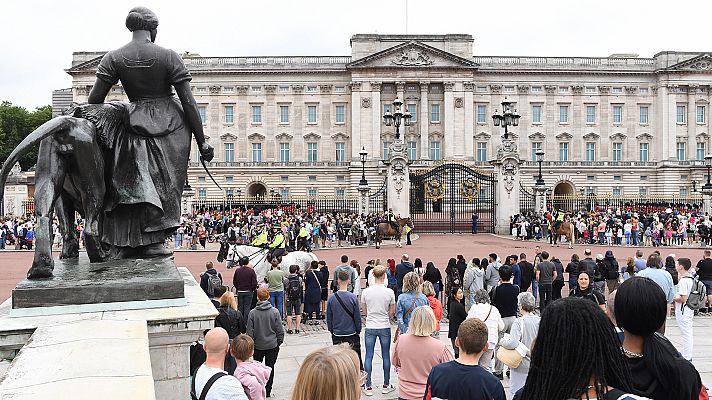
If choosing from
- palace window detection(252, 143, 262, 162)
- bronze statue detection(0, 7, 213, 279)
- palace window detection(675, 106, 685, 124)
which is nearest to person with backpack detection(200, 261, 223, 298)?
bronze statue detection(0, 7, 213, 279)

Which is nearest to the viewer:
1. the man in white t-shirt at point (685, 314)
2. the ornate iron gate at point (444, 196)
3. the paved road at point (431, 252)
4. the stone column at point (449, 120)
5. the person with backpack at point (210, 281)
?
the man in white t-shirt at point (685, 314)

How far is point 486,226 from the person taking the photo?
38062 mm

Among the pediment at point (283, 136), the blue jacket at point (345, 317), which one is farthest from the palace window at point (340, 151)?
the blue jacket at point (345, 317)

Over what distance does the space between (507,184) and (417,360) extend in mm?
30336

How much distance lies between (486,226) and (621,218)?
7.82 metres

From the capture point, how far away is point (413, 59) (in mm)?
63344

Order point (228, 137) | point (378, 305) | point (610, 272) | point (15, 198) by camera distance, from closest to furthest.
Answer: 1. point (378, 305)
2. point (610, 272)
3. point (15, 198)
4. point (228, 137)

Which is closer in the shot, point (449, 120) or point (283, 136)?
point (449, 120)

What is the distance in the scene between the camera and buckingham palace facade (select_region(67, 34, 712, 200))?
6397cm

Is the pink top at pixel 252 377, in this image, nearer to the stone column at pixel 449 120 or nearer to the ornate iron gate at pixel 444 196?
the ornate iron gate at pixel 444 196

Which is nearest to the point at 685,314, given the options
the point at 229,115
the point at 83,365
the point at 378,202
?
the point at 83,365

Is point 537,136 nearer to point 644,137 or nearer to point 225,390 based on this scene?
point 644,137

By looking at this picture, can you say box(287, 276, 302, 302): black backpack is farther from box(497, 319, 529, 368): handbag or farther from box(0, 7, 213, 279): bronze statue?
box(0, 7, 213, 279): bronze statue

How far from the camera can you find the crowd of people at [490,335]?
2711mm
